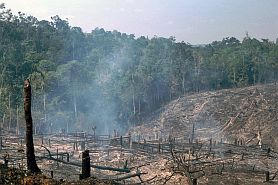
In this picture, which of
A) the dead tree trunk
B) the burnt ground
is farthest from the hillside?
the dead tree trunk

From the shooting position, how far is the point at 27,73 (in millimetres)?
52344

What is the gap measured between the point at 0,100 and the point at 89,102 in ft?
34.7

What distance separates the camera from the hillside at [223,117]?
4003 cm

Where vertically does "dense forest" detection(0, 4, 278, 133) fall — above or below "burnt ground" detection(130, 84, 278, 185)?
above

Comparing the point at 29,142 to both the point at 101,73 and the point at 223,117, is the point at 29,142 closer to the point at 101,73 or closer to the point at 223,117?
the point at 223,117

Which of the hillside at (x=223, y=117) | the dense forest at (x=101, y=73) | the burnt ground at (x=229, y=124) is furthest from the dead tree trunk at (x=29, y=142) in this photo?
the dense forest at (x=101, y=73)

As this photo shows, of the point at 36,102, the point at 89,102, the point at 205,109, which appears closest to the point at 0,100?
the point at 36,102

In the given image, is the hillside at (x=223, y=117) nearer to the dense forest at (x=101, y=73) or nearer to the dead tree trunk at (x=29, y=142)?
the dense forest at (x=101, y=73)

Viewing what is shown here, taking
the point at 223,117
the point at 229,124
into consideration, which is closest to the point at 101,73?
the point at 223,117

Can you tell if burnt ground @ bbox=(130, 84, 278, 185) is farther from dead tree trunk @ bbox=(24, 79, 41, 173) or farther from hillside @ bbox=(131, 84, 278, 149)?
dead tree trunk @ bbox=(24, 79, 41, 173)

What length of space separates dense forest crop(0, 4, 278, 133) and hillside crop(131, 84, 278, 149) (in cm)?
377

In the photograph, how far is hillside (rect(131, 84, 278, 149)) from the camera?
40.0 meters

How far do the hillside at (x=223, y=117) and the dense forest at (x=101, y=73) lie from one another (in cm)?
377

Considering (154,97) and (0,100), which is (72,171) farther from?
(154,97)
